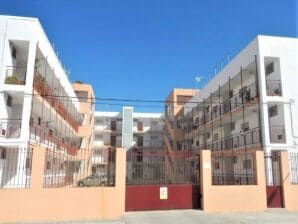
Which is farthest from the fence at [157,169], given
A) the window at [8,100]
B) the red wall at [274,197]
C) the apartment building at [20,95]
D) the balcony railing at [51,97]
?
the window at [8,100]

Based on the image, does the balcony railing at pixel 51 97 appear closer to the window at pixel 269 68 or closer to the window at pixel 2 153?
the window at pixel 2 153

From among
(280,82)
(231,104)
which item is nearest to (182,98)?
(231,104)

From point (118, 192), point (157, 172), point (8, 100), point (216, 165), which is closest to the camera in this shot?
point (118, 192)

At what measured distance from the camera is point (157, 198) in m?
14.2

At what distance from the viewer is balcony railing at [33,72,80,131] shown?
18.8 m

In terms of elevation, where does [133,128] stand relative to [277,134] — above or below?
above

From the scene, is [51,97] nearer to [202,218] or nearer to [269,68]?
[202,218]

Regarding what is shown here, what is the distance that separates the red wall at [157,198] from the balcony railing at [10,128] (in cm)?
738

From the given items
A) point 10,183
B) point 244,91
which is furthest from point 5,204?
point 244,91

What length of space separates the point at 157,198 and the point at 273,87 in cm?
1115

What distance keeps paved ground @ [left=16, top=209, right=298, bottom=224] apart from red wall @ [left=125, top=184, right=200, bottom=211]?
1.48ft

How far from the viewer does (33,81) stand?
57.2 ft

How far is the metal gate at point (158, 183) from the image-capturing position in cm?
1401

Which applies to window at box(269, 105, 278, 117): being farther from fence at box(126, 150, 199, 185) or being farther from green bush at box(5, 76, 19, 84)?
green bush at box(5, 76, 19, 84)
